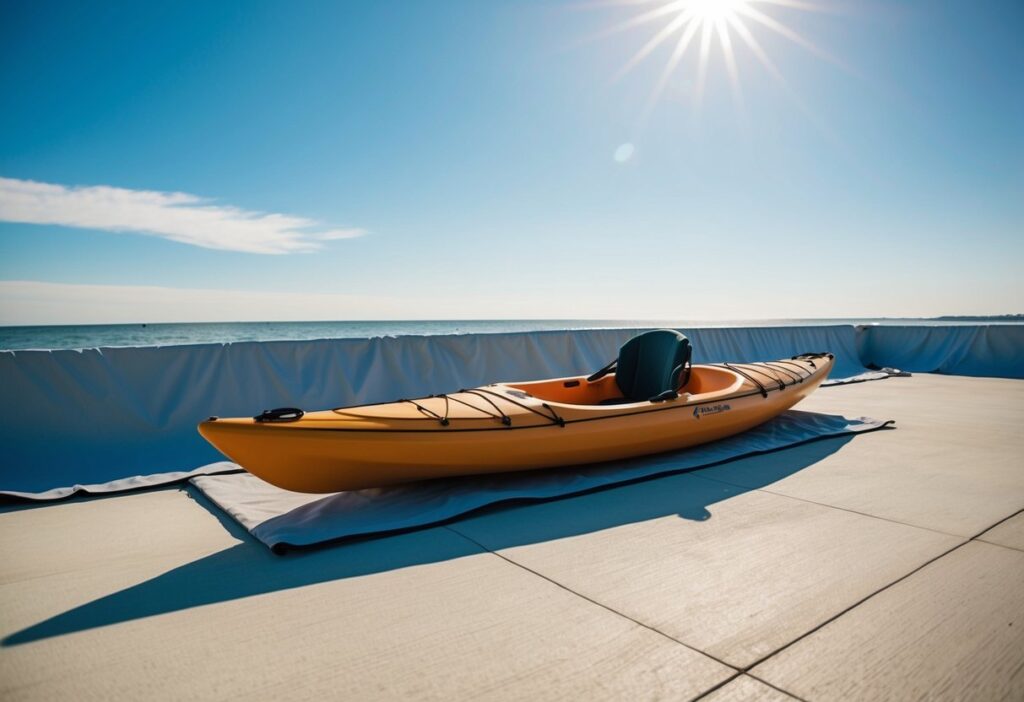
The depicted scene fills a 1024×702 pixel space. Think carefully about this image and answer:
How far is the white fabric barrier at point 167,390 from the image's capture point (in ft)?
12.2

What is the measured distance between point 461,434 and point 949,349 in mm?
10904

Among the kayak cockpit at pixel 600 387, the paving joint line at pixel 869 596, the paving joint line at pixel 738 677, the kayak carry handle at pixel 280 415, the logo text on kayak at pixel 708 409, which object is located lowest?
the paving joint line at pixel 738 677

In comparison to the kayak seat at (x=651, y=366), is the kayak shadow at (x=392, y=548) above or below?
below

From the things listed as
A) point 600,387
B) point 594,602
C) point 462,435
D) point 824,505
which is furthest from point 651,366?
point 594,602

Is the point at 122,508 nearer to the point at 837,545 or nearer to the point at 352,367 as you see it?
the point at 352,367

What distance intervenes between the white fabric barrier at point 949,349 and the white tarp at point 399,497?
8275 mm

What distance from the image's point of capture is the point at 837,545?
7.97ft

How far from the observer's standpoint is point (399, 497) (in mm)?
3148

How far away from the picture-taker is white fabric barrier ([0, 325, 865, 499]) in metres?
3.71

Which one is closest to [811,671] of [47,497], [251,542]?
[251,542]

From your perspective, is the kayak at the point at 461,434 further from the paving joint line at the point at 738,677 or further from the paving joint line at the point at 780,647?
the paving joint line at the point at 738,677

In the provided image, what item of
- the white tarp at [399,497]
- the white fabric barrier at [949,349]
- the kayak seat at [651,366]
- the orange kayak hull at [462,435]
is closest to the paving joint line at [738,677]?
the white tarp at [399,497]

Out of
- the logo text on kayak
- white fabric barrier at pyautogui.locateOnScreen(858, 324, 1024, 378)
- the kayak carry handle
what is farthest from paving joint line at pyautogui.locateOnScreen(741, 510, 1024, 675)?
white fabric barrier at pyautogui.locateOnScreen(858, 324, 1024, 378)

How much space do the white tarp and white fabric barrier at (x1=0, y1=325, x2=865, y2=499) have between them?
84 cm
